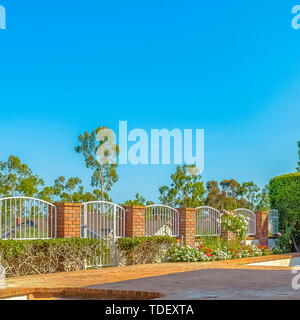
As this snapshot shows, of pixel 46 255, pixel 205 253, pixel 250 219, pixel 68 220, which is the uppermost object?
pixel 68 220

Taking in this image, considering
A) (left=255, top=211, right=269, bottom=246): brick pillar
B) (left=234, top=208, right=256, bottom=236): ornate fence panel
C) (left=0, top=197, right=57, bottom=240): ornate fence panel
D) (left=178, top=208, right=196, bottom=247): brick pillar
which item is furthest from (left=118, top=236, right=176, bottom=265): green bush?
(left=255, top=211, right=269, bottom=246): brick pillar

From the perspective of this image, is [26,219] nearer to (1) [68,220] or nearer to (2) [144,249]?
(1) [68,220]

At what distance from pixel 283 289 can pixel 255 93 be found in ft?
77.1

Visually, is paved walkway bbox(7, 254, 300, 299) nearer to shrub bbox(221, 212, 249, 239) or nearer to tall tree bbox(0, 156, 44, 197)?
shrub bbox(221, 212, 249, 239)

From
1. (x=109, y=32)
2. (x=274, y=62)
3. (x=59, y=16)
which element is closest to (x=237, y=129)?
(x=274, y=62)

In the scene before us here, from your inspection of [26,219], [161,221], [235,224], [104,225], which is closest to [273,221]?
[235,224]

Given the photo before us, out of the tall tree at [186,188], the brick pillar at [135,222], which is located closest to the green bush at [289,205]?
the brick pillar at [135,222]

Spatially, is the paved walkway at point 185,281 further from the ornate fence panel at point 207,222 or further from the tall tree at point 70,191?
the tall tree at point 70,191

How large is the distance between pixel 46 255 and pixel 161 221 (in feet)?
18.0

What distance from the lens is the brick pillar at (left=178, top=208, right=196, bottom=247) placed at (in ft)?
58.3

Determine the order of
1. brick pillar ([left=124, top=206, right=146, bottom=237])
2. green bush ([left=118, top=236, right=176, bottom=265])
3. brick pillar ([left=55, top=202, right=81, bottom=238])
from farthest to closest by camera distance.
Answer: brick pillar ([left=124, top=206, right=146, bottom=237]) < green bush ([left=118, top=236, right=176, bottom=265]) < brick pillar ([left=55, top=202, right=81, bottom=238])

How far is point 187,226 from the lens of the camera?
17.9m

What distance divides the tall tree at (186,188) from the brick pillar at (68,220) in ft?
101

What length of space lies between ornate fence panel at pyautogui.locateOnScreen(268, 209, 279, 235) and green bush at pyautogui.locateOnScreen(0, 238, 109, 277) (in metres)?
9.82
